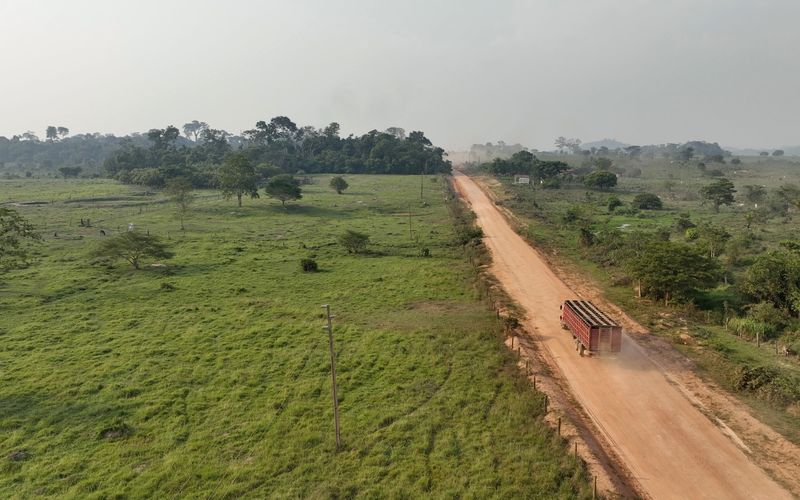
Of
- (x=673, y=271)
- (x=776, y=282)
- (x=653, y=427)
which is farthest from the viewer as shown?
(x=673, y=271)

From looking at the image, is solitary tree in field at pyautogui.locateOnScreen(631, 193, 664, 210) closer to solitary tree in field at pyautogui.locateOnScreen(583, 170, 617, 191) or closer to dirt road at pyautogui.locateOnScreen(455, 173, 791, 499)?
solitary tree in field at pyautogui.locateOnScreen(583, 170, 617, 191)

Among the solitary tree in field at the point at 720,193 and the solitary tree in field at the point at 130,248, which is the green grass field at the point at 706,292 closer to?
the solitary tree in field at the point at 720,193

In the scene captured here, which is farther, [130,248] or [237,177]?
[237,177]

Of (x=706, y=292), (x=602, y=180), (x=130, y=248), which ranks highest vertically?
(x=602, y=180)

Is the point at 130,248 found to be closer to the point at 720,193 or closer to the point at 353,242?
the point at 353,242

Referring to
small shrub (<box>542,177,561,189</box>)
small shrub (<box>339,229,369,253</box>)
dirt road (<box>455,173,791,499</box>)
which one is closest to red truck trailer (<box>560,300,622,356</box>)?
dirt road (<box>455,173,791,499</box>)

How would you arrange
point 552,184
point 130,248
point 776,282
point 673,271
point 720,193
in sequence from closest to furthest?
point 776,282
point 673,271
point 130,248
point 720,193
point 552,184

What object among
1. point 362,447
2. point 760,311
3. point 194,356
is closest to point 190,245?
point 194,356

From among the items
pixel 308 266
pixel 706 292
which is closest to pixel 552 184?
pixel 706 292
